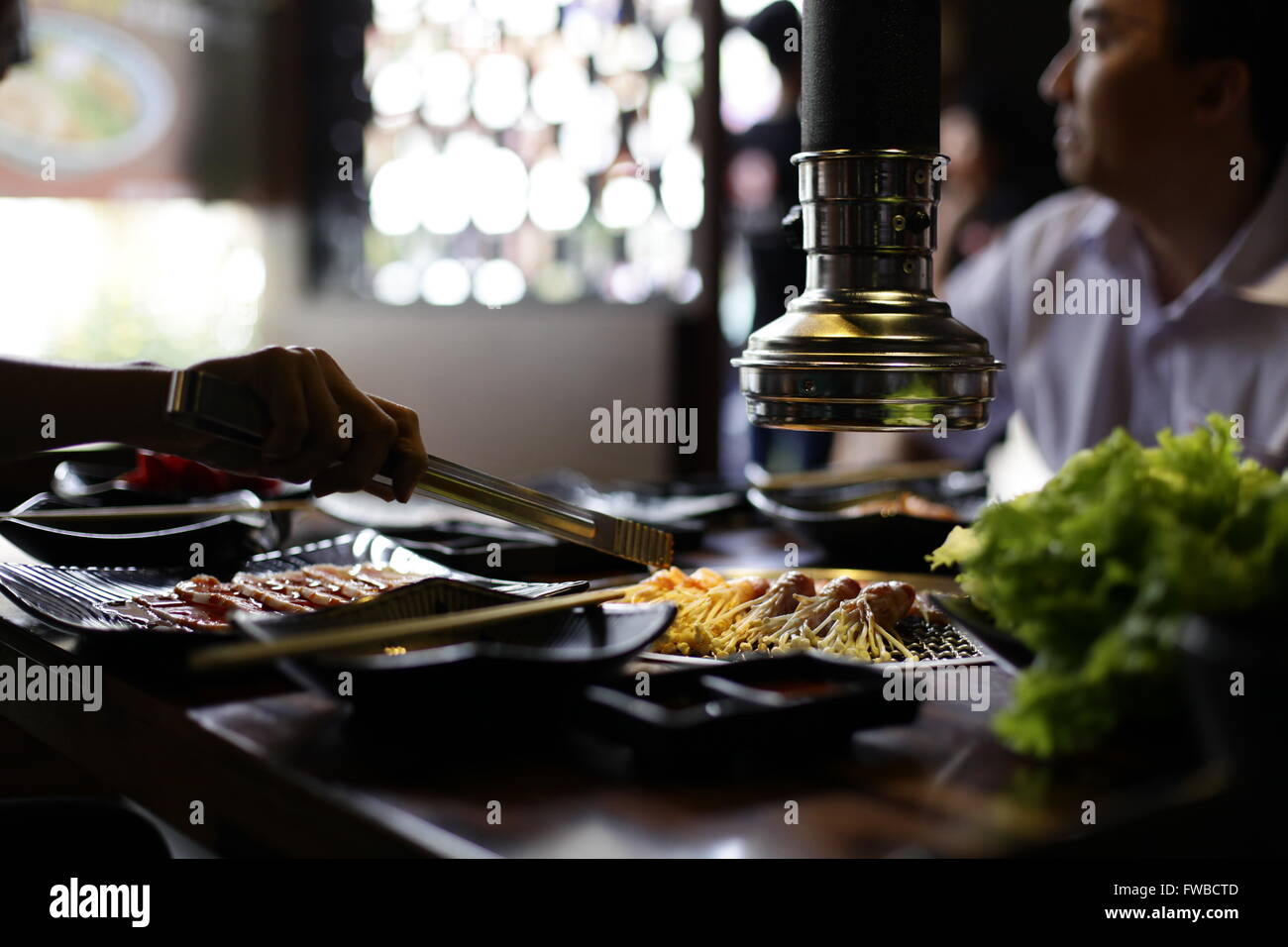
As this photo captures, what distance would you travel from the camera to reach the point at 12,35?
1940 millimetres

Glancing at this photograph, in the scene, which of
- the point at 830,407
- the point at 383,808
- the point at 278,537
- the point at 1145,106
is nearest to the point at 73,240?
the point at 278,537

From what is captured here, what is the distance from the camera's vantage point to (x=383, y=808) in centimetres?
85

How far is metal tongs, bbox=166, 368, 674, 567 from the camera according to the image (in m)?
1.18

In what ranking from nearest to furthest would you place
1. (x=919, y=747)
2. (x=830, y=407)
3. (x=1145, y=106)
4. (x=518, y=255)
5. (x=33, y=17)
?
(x=919, y=747) < (x=830, y=407) < (x=1145, y=106) < (x=33, y=17) < (x=518, y=255)

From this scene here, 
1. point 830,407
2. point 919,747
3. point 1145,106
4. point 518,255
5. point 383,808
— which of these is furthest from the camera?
point 518,255

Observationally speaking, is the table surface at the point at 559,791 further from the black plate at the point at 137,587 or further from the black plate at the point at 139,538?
the black plate at the point at 139,538

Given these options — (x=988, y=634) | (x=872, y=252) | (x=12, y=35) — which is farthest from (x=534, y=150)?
(x=988, y=634)

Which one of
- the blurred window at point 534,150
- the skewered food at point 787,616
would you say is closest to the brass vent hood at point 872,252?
the skewered food at point 787,616

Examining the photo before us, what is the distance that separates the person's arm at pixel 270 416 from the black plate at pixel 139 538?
0.14m

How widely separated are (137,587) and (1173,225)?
219 centimetres
